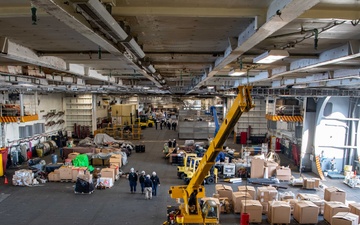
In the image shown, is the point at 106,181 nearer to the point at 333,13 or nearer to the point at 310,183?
the point at 310,183

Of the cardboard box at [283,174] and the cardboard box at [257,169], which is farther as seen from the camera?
the cardboard box at [257,169]

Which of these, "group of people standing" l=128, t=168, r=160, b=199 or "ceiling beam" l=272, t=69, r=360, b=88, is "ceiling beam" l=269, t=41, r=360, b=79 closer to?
"ceiling beam" l=272, t=69, r=360, b=88

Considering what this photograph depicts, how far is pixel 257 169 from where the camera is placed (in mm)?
16062

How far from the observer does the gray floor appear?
1023 centimetres

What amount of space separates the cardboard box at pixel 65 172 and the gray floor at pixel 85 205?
47 cm

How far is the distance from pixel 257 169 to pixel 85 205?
34.1 feet

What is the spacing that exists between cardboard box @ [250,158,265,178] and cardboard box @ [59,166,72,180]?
442 inches

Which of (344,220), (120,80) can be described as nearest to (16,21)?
(120,80)

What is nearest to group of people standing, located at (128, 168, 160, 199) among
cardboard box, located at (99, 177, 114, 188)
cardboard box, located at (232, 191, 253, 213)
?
cardboard box, located at (99, 177, 114, 188)

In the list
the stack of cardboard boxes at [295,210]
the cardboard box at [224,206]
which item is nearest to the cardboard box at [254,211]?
the stack of cardboard boxes at [295,210]

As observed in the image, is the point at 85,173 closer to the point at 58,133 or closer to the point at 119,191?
the point at 119,191

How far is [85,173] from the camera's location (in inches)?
563

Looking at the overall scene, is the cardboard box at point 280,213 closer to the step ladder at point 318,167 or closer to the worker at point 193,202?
the worker at point 193,202

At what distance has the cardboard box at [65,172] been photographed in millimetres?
14891
